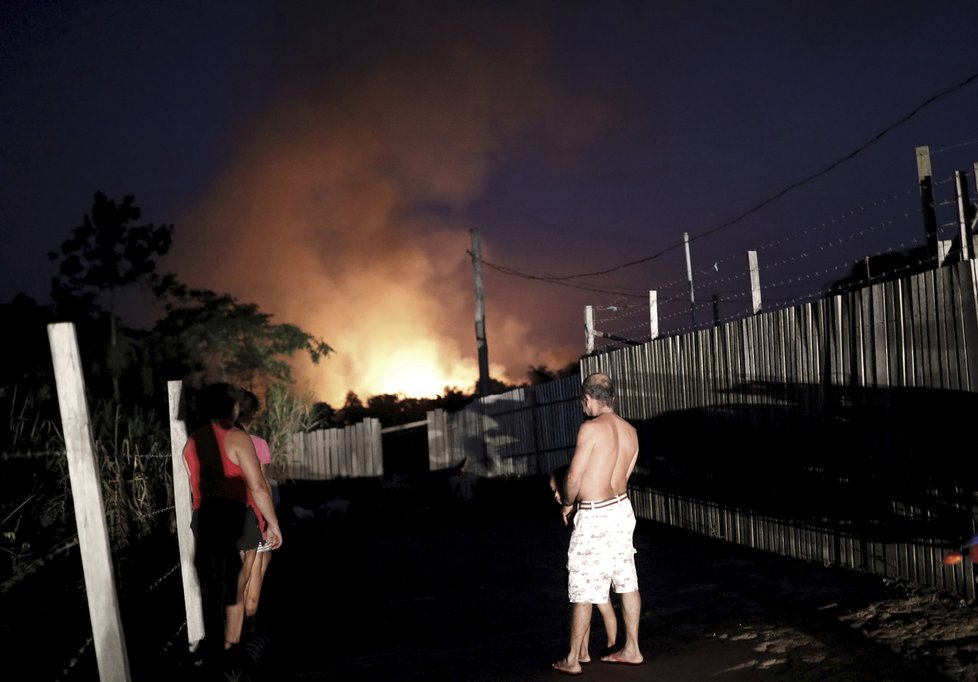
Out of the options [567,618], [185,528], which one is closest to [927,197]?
[567,618]

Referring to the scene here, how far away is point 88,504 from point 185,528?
252cm

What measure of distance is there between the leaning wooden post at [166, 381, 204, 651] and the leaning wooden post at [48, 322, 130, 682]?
215 cm

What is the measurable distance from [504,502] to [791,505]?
29.3ft

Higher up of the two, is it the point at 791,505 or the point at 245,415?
the point at 245,415

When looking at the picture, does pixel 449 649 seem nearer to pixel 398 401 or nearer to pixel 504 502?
pixel 504 502

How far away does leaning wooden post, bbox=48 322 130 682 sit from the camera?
347 cm

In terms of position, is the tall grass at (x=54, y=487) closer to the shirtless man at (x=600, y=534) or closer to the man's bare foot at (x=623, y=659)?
the shirtless man at (x=600, y=534)

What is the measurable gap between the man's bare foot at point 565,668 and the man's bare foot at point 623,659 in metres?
0.20

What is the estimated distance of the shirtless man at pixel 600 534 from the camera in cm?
534

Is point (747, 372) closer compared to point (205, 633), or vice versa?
point (205, 633)

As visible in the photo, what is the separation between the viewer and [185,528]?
19.6ft

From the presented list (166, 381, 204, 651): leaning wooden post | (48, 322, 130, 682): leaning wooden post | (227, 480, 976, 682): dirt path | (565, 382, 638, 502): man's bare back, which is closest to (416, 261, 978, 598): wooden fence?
(227, 480, 976, 682): dirt path

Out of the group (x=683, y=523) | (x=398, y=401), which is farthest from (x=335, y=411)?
(x=683, y=523)

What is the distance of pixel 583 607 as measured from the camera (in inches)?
209
